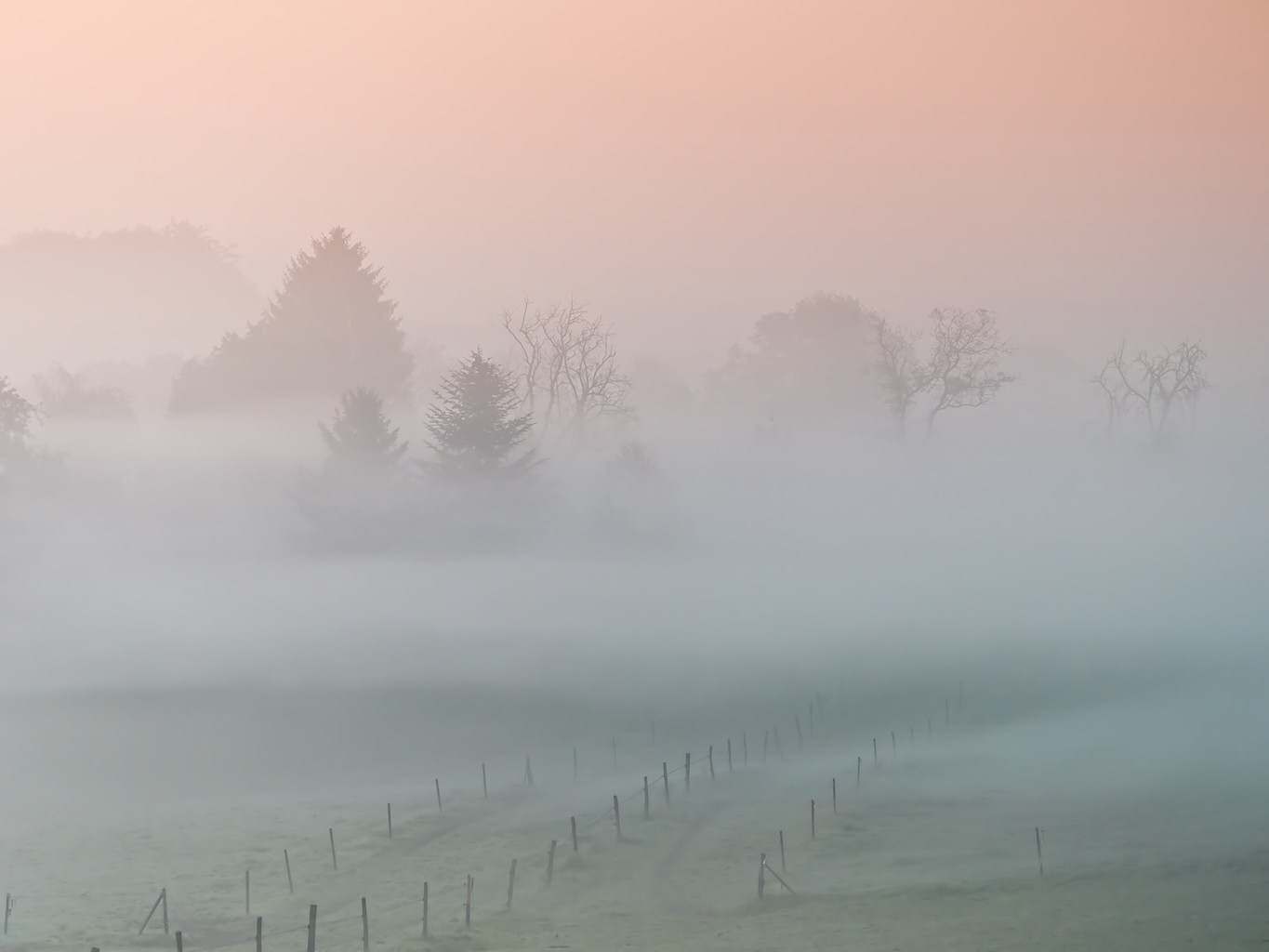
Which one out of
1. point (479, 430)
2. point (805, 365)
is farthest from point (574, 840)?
point (805, 365)

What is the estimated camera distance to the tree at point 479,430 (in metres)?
49.6

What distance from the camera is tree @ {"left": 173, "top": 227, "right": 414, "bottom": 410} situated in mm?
54250

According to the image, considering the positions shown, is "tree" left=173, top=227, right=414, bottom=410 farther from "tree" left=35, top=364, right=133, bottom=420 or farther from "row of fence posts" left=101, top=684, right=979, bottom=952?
"row of fence posts" left=101, top=684, right=979, bottom=952

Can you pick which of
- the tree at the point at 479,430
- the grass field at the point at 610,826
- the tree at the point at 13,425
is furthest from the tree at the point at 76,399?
the tree at the point at 479,430

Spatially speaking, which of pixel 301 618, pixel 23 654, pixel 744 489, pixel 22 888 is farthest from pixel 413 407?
pixel 22 888

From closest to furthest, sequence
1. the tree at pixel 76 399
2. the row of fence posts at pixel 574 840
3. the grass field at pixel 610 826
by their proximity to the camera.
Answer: the row of fence posts at pixel 574 840 < the grass field at pixel 610 826 < the tree at pixel 76 399

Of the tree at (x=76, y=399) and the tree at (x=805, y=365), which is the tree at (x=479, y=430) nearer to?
the tree at (x=805, y=365)

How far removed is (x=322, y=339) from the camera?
2186 inches

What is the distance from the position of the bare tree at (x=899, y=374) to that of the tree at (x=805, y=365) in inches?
25.8

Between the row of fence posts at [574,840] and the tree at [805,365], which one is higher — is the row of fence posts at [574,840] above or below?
below

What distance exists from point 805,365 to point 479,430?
13.1 meters

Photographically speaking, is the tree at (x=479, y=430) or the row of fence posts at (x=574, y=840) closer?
the row of fence posts at (x=574, y=840)

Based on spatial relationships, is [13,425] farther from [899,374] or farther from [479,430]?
[899,374]

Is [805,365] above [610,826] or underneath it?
above
